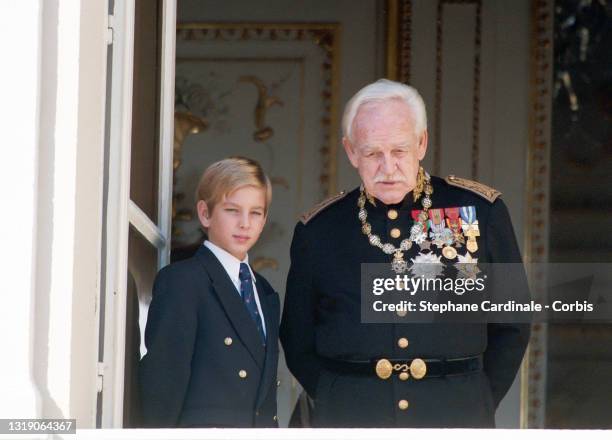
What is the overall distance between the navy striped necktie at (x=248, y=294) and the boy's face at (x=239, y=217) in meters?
0.05

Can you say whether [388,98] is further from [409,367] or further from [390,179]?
[409,367]

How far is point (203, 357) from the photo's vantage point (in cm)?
397

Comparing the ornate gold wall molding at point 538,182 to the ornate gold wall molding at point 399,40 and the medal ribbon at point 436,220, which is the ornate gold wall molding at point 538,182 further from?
the medal ribbon at point 436,220

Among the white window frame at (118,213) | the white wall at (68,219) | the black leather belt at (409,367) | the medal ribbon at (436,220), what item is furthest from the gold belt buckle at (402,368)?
the white wall at (68,219)

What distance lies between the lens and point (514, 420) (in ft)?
20.1

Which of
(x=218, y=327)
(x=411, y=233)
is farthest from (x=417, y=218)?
(x=218, y=327)

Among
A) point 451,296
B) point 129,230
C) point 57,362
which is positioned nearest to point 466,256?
point 451,296

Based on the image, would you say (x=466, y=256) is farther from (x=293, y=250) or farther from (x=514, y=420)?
(x=514, y=420)

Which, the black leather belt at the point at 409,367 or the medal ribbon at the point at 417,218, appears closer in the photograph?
the black leather belt at the point at 409,367

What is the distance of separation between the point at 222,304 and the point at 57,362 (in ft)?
2.43

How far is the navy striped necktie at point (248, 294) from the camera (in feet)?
13.4

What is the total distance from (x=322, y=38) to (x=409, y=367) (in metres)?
2.47

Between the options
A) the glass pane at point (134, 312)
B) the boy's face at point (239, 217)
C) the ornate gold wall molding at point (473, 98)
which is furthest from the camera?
the ornate gold wall molding at point (473, 98)

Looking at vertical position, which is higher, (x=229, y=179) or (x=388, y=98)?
(x=388, y=98)
